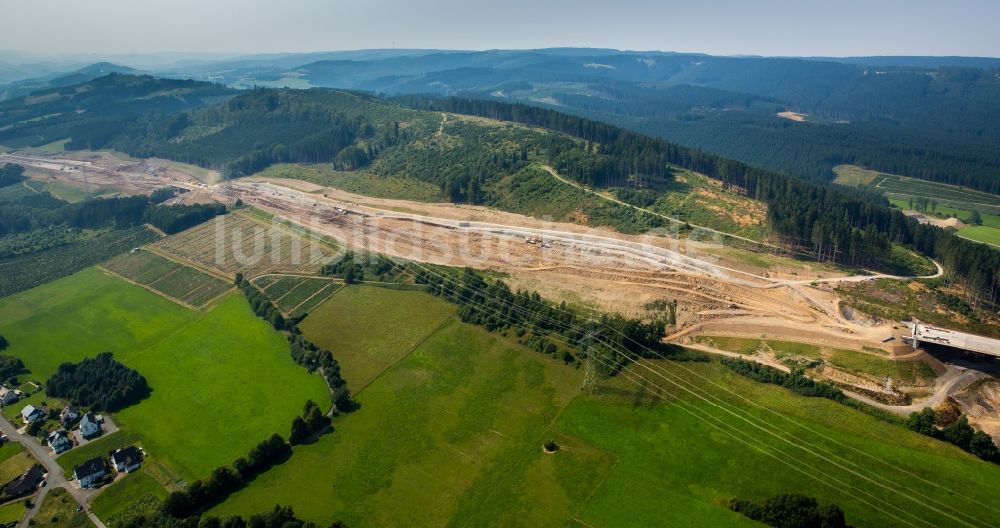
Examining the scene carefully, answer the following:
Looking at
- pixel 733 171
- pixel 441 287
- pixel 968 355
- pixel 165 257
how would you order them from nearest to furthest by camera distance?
pixel 968 355, pixel 441 287, pixel 165 257, pixel 733 171

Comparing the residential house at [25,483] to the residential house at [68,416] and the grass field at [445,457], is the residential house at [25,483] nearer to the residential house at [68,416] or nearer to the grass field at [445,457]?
the residential house at [68,416]

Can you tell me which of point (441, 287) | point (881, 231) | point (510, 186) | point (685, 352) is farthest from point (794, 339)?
point (510, 186)

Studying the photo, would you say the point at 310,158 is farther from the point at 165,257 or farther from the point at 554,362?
the point at 554,362

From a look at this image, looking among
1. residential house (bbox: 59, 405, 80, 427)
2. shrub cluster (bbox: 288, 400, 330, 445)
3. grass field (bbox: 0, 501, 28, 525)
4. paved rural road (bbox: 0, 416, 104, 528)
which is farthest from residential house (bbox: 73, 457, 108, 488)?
shrub cluster (bbox: 288, 400, 330, 445)

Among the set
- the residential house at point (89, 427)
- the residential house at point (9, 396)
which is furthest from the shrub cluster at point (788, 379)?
the residential house at point (9, 396)

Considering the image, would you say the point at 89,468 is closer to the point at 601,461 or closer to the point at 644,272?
the point at 601,461

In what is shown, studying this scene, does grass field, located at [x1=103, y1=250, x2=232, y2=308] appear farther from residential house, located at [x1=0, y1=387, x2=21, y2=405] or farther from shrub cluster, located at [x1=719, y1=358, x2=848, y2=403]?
shrub cluster, located at [x1=719, y1=358, x2=848, y2=403]
